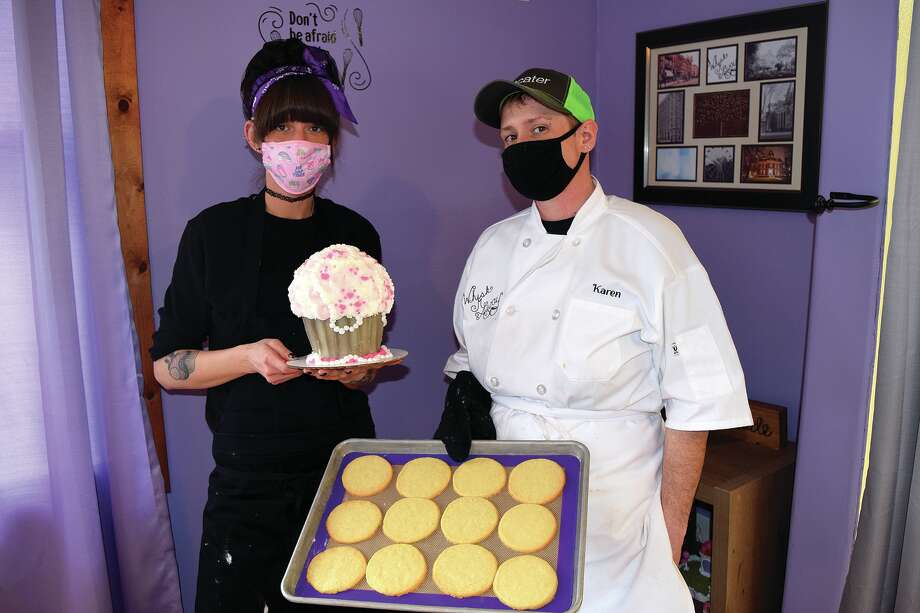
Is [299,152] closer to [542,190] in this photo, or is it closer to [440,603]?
[542,190]

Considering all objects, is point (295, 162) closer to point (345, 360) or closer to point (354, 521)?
point (345, 360)

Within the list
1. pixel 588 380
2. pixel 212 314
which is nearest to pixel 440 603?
pixel 588 380

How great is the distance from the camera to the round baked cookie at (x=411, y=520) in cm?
154

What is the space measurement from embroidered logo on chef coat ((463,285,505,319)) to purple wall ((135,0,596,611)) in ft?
2.84

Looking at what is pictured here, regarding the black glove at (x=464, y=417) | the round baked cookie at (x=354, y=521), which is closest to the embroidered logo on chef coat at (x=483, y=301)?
the black glove at (x=464, y=417)

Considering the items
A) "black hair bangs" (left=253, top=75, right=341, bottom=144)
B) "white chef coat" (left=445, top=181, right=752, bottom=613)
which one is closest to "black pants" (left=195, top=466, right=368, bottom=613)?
"white chef coat" (left=445, top=181, right=752, bottom=613)

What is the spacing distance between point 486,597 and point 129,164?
1.63 meters

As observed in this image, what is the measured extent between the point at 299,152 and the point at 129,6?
0.82m

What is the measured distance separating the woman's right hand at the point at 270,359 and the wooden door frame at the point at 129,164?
0.70 meters

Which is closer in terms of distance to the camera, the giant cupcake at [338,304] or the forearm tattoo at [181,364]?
the giant cupcake at [338,304]

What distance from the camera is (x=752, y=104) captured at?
110 inches

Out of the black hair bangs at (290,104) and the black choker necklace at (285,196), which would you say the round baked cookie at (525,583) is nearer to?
the black choker necklace at (285,196)

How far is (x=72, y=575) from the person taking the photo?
207 cm

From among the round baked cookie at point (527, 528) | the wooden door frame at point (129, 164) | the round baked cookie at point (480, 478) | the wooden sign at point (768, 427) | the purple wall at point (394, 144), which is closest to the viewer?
the round baked cookie at point (527, 528)
